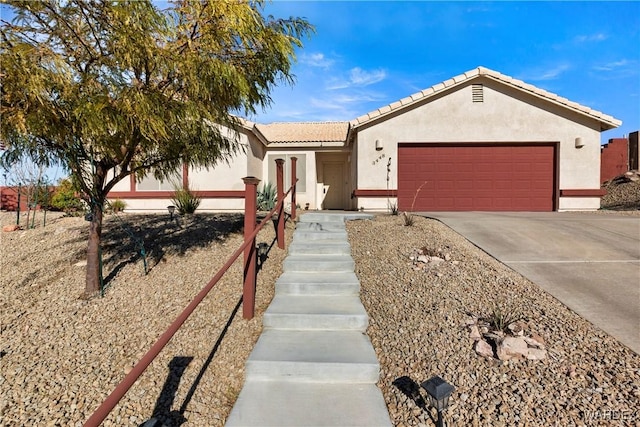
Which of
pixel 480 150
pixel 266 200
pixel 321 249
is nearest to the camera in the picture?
pixel 321 249

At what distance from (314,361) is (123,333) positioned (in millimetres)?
2135

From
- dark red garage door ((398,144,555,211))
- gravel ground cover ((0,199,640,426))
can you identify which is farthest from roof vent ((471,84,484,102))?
gravel ground cover ((0,199,640,426))

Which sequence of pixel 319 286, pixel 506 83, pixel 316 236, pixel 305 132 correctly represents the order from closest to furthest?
pixel 319 286 → pixel 316 236 → pixel 506 83 → pixel 305 132

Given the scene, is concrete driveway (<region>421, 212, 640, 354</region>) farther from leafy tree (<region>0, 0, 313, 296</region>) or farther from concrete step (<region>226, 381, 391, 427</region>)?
leafy tree (<region>0, 0, 313, 296</region>)

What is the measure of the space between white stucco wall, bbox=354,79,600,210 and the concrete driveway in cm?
327

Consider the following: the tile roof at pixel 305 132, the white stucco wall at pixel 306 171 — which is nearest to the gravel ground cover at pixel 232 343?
the white stucco wall at pixel 306 171

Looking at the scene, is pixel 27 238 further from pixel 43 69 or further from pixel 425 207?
pixel 425 207

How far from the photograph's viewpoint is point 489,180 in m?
10.6

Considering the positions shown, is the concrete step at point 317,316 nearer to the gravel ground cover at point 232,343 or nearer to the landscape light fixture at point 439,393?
the gravel ground cover at point 232,343

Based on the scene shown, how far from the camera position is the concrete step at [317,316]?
3520 mm

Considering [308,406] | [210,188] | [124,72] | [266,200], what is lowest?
[308,406]

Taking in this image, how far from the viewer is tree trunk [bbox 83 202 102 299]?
4277 millimetres

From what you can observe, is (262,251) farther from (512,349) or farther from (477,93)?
(477,93)

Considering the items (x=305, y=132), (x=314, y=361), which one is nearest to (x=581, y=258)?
(x=314, y=361)
